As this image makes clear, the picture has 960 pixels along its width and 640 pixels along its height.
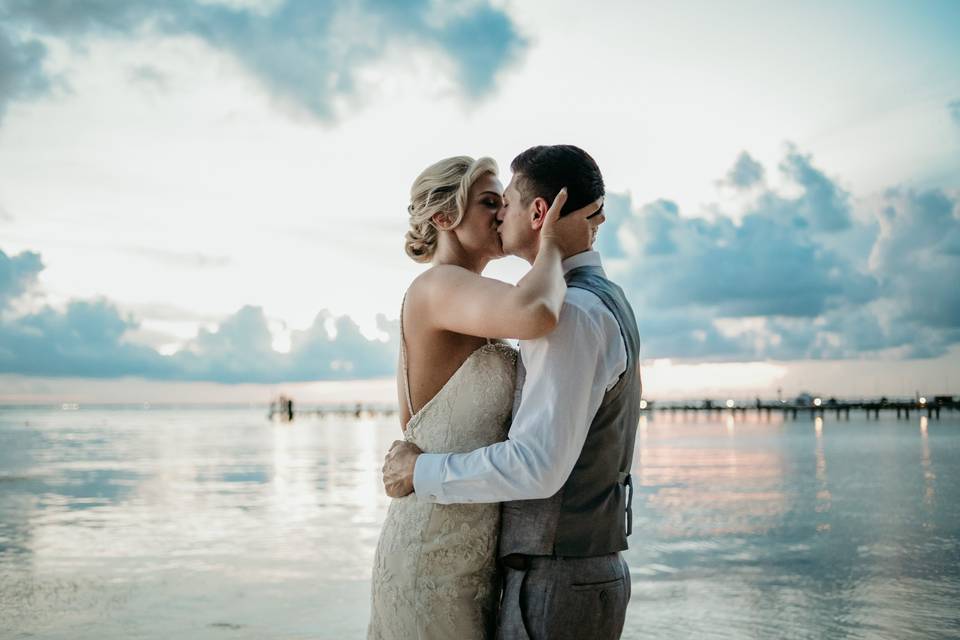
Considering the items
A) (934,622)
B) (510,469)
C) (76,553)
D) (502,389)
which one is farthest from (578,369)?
(76,553)

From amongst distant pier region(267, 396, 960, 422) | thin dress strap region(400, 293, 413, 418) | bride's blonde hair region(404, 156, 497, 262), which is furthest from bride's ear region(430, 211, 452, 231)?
distant pier region(267, 396, 960, 422)

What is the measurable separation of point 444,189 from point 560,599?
142 centimetres

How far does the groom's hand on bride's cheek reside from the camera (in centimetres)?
252

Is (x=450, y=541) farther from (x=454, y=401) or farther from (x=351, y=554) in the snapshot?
(x=351, y=554)

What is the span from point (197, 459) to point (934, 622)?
1000 inches

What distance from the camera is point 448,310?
2705 millimetres

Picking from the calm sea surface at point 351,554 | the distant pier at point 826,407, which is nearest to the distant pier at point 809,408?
the distant pier at point 826,407

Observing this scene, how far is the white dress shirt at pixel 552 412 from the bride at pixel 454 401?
10 centimetres

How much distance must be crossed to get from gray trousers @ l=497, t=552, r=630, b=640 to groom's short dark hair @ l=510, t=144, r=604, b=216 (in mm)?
1001

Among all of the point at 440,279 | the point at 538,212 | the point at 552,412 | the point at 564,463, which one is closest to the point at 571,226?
the point at 538,212

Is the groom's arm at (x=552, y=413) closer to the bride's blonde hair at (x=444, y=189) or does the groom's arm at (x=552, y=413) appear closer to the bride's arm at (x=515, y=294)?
the bride's arm at (x=515, y=294)

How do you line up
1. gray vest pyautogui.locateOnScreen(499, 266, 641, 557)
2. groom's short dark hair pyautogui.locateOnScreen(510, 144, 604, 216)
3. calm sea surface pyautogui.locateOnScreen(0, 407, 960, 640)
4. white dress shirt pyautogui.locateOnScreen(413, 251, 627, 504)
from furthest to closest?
calm sea surface pyautogui.locateOnScreen(0, 407, 960, 640) < groom's short dark hair pyautogui.locateOnScreen(510, 144, 604, 216) < gray vest pyautogui.locateOnScreen(499, 266, 641, 557) < white dress shirt pyautogui.locateOnScreen(413, 251, 627, 504)

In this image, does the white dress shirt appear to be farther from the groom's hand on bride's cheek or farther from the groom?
the groom's hand on bride's cheek

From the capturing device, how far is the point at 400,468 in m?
2.55
